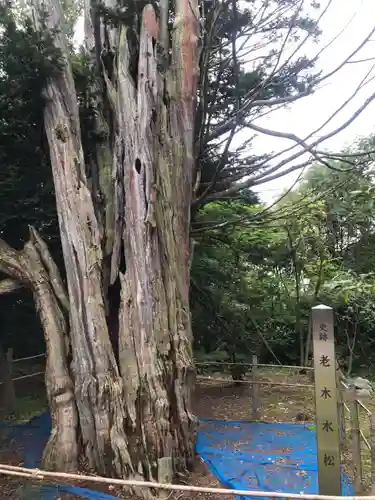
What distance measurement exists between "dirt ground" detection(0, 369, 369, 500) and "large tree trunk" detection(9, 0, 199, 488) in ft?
0.70

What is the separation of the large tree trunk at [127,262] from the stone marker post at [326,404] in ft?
4.57

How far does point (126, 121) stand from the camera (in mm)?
4691

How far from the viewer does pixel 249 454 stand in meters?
4.72

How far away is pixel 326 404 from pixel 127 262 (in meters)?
2.15

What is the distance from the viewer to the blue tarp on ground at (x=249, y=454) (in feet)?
13.0

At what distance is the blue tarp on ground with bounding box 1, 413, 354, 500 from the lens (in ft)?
13.0

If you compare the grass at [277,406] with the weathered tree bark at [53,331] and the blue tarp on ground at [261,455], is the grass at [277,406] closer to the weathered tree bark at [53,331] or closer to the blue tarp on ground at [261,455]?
the blue tarp on ground at [261,455]

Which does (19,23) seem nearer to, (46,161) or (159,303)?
(46,161)

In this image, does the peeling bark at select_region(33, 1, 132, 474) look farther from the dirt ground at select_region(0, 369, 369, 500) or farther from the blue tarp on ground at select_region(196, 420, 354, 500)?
the blue tarp on ground at select_region(196, 420, 354, 500)

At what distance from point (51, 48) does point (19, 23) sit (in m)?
1.15

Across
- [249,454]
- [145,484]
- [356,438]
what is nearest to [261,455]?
[249,454]

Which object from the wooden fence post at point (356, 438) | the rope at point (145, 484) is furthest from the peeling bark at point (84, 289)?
the wooden fence post at point (356, 438)

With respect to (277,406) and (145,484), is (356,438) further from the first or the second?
(277,406)

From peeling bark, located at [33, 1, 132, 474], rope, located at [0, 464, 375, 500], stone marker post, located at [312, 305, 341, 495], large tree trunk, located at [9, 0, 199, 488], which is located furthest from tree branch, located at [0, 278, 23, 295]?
stone marker post, located at [312, 305, 341, 495]
